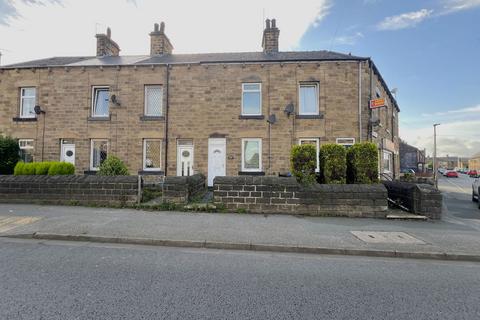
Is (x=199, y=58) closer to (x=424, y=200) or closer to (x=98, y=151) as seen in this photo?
(x=98, y=151)

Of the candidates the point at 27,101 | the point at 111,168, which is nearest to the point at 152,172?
the point at 111,168

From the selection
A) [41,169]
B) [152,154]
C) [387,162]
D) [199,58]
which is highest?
[199,58]

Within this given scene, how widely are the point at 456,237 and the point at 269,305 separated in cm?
552

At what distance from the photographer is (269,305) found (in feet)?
9.26

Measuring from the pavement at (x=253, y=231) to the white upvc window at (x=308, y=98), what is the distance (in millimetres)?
7531

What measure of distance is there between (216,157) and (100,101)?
7.60 metres

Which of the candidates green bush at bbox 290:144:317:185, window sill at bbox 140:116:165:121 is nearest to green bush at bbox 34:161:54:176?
window sill at bbox 140:116:165:121

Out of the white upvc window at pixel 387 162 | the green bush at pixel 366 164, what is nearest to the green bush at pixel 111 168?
the green bush at pixel 366 164

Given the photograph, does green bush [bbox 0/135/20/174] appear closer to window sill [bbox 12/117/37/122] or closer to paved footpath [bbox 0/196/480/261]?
window sill [bbox 12/117/37/122]

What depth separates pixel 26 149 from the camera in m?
13.6

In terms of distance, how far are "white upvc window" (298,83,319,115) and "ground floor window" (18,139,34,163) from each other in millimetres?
15422

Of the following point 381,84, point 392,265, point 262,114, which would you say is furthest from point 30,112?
point 381,84

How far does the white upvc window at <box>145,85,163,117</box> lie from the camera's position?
13539 millimetres

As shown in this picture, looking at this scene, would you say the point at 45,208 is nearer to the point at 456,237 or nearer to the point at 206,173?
the point at 206,173
